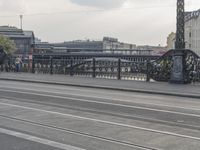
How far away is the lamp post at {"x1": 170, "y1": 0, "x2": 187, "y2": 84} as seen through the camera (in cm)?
2342

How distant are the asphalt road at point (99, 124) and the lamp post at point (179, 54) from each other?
28.1 feet

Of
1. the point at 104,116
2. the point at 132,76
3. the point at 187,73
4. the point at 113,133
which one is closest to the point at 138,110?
the point at 104,116

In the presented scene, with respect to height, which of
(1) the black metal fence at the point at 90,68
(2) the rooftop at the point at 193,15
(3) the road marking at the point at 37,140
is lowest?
(3) the road marking at the point at 37,140

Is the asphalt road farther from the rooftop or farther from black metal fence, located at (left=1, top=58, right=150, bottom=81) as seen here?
the rooftop

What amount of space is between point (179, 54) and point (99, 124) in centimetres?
1404

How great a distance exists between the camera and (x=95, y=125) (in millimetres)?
10203

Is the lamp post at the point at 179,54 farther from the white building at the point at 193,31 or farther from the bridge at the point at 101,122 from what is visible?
the white building at the point at 193,31

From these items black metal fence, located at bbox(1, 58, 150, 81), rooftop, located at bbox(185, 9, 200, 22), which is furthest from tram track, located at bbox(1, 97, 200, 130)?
rooftop, located at bbox(185, 9, 200, 22)

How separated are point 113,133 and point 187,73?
50.0ft

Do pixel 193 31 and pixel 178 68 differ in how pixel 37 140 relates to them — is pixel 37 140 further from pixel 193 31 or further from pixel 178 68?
Answer: pixel 193 31

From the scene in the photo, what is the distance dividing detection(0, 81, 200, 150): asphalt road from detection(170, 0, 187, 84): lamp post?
8.57 metres

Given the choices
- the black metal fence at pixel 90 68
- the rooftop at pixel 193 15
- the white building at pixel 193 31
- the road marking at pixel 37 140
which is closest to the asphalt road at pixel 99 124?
the road marking at pixel 37 140

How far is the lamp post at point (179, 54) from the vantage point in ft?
76.8

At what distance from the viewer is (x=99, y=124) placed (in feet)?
34.0
